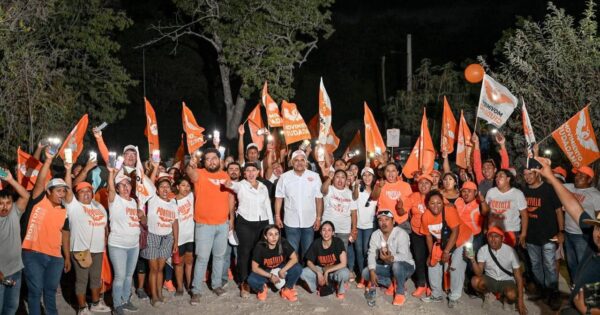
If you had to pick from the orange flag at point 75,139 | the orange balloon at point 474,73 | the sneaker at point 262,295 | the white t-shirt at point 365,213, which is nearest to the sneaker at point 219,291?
the sneaker at point 262,295

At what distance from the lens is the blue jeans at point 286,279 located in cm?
818

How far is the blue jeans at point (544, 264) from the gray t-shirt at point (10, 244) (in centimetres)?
637

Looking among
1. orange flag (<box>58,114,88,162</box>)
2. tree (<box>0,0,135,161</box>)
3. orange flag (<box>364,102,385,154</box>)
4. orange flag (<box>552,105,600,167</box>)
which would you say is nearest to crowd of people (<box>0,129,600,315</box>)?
orange flag (<box>552,105,600,167</box>)

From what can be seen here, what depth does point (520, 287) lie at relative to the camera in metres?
7.61

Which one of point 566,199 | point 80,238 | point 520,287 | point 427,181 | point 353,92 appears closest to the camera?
point 566,199

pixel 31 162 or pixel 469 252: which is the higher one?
pixel 31 162

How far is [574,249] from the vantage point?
26.2 ft

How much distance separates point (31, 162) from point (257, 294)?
3.70m

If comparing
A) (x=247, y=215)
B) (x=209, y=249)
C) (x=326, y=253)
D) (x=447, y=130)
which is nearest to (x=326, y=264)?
(x=326, y=253)

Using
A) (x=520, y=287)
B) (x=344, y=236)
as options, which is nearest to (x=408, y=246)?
(x=344, y=236)

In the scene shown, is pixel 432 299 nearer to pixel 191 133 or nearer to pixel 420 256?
pixel 420 256

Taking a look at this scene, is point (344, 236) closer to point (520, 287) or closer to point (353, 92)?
point (520, 287)

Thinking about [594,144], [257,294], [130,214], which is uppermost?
[594,144]

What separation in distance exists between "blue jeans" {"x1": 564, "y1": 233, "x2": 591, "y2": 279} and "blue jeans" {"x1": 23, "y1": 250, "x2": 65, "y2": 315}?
636 centimetres
